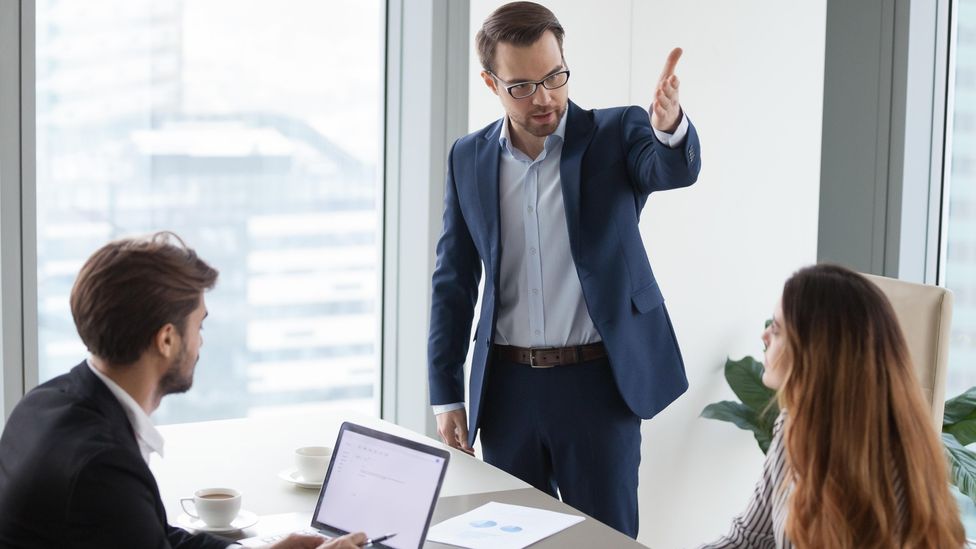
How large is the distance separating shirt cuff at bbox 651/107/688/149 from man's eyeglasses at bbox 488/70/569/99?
0.90 feet

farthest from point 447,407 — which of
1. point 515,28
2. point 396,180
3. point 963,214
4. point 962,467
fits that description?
point 963,214

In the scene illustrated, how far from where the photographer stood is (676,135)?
6.84 ft

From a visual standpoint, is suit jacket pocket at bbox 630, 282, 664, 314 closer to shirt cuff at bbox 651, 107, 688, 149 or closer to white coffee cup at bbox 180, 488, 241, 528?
shirt cuff at bbox 651, 107, 688, 149

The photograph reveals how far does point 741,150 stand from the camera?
144 inches

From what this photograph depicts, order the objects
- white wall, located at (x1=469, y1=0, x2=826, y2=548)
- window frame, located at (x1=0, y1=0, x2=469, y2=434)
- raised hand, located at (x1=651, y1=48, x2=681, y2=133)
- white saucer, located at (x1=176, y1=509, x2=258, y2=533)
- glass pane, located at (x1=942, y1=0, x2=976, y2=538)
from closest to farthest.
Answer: white saucer, located at (x1=176, y1=509, x2=258, y2=533) → raised hand, located at (x1=651, y1=48, x2=681, y2=133) → window frame, located at (x1=0, y1=0, x2=469, y2=434) → glass pane, located at (x1=942, y1=0, x2=976, y2=538) → white wall, located at (x1=469, y1=0, x2=826, y2=548)

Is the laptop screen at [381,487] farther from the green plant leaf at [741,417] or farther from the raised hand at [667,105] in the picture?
the green plant leaf at [741,417]

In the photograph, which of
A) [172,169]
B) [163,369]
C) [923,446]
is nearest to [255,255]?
[172,169]

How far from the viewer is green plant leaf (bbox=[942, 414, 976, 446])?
9.77 ft

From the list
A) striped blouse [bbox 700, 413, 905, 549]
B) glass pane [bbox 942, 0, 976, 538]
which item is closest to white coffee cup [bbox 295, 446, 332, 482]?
striped blouse [bbox 700, 413, 905, 549]

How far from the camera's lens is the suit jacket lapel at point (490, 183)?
236 cm

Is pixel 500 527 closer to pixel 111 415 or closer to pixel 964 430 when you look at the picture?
pixel 111 415

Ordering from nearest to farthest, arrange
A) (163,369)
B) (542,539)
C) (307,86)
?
(163,369), (542,539), (307,86)

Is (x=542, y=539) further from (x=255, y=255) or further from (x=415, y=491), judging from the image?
(x=255, y=255)

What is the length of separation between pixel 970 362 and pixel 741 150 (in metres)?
1.00
